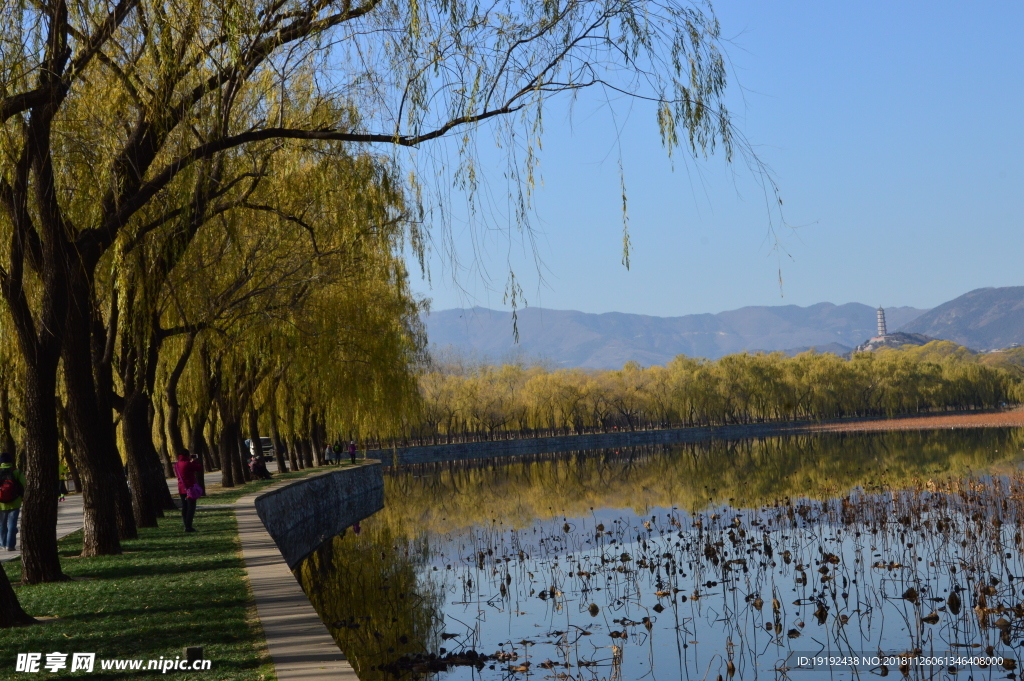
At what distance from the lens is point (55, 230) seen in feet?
26.3

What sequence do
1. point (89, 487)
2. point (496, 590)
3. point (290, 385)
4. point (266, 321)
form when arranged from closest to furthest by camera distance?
1. point (89, 487)
2. point (496, 590)
3. point (266, 321)
4. point (290, 385)

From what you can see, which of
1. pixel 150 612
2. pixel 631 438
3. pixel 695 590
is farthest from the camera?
pixel 631 438

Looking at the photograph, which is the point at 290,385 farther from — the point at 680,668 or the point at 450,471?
the point at 450,471

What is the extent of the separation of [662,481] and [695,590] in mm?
17843

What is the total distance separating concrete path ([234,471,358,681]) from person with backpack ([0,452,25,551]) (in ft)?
A: 10.3

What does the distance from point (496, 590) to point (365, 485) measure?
18.2 meters

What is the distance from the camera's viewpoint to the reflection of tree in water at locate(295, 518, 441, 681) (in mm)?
8961

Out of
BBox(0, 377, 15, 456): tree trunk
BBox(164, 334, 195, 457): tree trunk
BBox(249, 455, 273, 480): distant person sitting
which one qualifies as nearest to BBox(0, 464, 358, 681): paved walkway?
BBox(164, 334, 195, 457): tree trunk

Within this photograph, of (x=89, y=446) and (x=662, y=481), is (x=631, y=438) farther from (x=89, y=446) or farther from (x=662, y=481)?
(x=89, y=446)

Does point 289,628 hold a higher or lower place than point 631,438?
higher

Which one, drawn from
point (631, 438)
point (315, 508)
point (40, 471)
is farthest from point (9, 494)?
point (631, 438)

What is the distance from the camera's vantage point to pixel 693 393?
7000 centimetres

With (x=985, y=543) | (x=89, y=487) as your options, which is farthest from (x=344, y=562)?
(x=985, y=543)

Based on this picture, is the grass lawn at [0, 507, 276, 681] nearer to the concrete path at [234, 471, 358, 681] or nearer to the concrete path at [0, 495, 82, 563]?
the concrete path at [234, 471, 358, 681]
